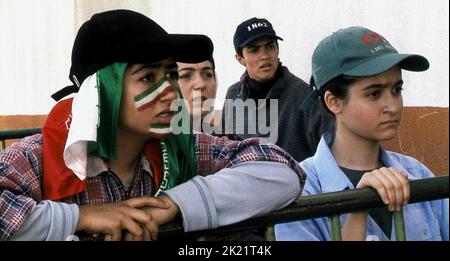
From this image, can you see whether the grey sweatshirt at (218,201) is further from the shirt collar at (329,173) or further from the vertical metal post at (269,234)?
the shirt collar at (329,173)

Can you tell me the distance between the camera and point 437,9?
3779 millimetres

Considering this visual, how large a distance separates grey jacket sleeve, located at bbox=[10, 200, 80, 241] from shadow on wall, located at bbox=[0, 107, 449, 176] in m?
2.77

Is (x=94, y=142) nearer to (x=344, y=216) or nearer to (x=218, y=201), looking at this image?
(x=218, y=201)

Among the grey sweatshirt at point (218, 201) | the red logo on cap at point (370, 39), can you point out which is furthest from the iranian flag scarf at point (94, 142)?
the red logo on cap at point (370, 39)

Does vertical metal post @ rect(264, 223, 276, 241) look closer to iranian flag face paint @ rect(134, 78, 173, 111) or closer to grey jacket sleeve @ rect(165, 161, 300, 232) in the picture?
grey jacket sleeve @ rect(165, 161, 300, 232)

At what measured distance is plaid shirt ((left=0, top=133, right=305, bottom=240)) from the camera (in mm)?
1506

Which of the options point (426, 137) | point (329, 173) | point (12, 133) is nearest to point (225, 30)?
point (426, 137)

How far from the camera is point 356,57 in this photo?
2242mm

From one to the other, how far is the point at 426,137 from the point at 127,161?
99.1 inches

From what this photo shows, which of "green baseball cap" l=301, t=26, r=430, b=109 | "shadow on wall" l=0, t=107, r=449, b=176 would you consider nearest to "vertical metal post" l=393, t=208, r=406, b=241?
"green baseball cap" l=301, t=26, r=430, b=109

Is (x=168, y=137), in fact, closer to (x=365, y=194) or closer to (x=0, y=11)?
(x=365, y=194)

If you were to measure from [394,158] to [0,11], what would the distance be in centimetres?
484

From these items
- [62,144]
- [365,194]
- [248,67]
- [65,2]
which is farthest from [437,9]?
[65,2]
